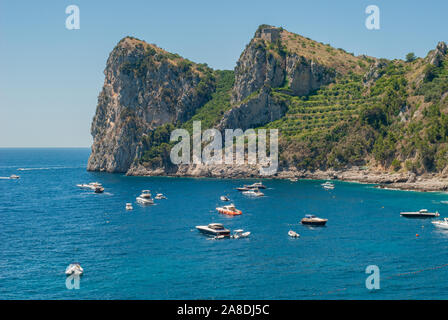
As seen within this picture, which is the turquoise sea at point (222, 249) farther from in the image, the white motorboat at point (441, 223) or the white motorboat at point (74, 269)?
the white motorboat at point (441, 223)

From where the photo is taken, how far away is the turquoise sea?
5912 centimetres

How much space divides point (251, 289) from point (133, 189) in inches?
4379

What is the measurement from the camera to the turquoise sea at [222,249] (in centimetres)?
5912

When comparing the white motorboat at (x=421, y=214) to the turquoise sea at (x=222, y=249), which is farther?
the white motorboat at (x=421, y=214)

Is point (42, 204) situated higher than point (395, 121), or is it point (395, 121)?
point (395, 121)

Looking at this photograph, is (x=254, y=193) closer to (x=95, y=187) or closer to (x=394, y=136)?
(x=95, y=187)

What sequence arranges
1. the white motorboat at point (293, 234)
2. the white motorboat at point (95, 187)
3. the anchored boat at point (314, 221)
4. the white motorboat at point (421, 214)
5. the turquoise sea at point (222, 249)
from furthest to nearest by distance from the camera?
the white motorboat at point (95, 187) < the white motorboat at point (421, 214) < the anchored boat at point (314, 221) < the white motorboat at point (293, 234) < the turquoise sea at point (222, 249)

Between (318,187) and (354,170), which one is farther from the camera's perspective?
(354,170)

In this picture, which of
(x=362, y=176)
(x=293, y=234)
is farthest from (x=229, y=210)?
(x=362, y=176)

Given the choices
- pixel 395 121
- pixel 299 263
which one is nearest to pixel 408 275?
pixel 299 263

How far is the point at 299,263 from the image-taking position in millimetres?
69938

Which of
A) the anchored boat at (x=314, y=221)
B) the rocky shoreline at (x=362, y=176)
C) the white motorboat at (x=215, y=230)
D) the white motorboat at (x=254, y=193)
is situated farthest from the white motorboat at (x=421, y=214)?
the white motorboat at (x=254, y=193)

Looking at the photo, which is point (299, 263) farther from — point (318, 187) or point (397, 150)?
point (397, 150)

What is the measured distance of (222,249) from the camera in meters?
79.1
